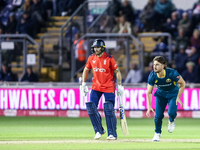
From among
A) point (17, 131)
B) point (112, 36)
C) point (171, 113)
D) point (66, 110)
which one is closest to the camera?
point (171, 113)

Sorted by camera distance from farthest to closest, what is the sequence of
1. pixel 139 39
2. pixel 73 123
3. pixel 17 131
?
pixel 139 39 < pixel 73 123 < pixel 17 131

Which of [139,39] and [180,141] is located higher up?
[139,39]

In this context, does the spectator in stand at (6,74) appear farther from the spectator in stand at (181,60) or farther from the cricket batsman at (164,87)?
the cricket batsman at (164,87)

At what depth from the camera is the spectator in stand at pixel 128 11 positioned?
70.1ft

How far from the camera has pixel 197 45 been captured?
19109mm

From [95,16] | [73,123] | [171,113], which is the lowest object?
[73,123]

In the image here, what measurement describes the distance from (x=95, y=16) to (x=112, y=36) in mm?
2421

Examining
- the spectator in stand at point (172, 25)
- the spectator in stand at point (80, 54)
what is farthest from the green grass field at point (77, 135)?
the spectator in stand at point (172, 25)

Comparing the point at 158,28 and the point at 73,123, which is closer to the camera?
the point at 73,123

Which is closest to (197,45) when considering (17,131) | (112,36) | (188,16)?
(188,16)

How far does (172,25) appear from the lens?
20.2m

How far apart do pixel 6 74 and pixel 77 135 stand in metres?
8.67

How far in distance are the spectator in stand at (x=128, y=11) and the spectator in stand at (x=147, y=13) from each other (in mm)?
410

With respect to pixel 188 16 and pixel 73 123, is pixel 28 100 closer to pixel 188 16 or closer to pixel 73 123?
pixel 73 123
